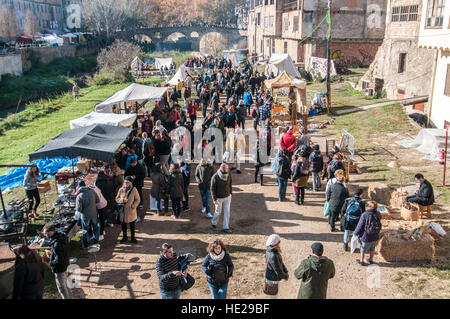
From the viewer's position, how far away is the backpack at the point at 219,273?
17.6 ft

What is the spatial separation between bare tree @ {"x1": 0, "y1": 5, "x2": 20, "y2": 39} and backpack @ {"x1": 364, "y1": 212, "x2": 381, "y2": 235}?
6301cm

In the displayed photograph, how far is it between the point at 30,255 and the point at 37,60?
1890 inches

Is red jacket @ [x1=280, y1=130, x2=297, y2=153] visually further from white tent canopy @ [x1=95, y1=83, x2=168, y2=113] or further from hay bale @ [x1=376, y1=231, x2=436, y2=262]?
white tent canopy @ [x1=95, y1=83, x2=168, y2=113]

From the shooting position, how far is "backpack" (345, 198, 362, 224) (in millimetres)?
7336

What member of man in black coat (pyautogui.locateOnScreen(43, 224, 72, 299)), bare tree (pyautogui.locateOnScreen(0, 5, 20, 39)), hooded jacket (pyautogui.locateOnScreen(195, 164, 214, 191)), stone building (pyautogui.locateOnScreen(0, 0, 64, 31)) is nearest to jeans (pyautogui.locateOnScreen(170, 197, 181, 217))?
hooded jacket (pyautogui.locateOnScreen(195, 164, 214, 191))

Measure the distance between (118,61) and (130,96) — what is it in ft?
94.3

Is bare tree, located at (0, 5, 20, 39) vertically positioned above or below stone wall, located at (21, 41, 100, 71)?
above

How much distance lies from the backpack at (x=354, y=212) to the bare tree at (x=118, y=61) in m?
35.7

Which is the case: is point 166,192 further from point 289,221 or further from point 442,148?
point 442,148

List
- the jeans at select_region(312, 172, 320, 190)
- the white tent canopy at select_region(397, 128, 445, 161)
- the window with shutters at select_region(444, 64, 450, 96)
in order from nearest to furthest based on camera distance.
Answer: the jeans at select_region(312, 172, 320, 190)
the white tent canopy at select_region(397, 128, 445, 161)
the window with shutters at select_region(444, 64, 450, 96)

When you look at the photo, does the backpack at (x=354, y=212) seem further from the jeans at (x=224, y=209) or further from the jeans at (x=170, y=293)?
the jeans at (x=170, y=293)

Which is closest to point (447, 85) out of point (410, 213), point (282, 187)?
point (410, 213)

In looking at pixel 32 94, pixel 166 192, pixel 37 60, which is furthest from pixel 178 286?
pixel 37 60

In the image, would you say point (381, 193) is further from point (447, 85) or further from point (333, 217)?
point (447, 85)
